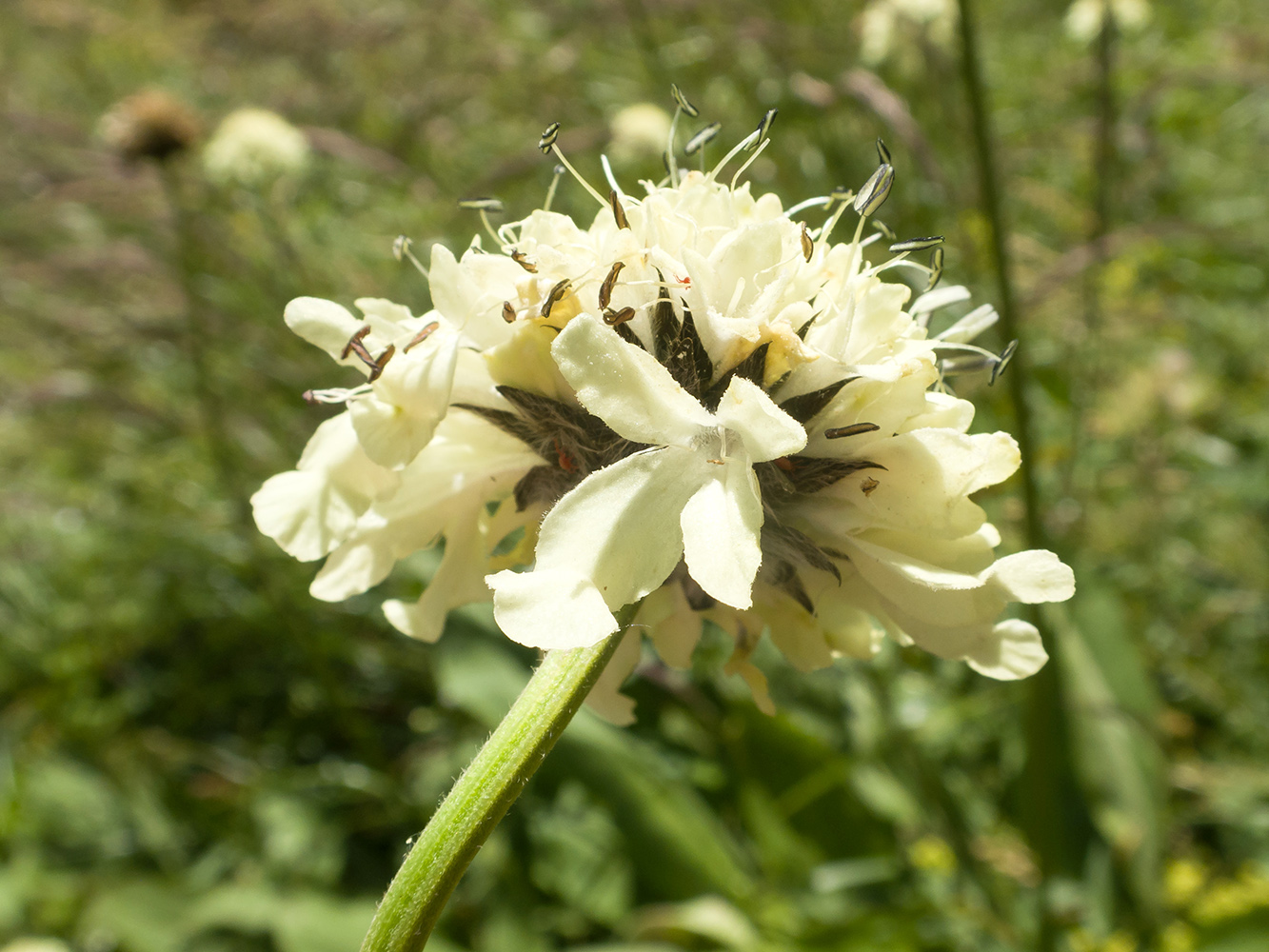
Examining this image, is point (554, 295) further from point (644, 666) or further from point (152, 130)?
point (152, 130)

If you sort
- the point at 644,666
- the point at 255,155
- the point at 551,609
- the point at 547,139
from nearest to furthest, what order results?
the point at 551,609 < the point at 547,139 < the point at 644,666 < the point at 255,155

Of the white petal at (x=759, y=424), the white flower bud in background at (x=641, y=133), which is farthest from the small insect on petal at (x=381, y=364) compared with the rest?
the white flower bud in background at (x=641, y=133)

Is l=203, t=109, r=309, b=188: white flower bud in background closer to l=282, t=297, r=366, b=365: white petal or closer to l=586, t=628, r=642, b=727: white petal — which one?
l=282, t=297, r=366, b=365: white petal

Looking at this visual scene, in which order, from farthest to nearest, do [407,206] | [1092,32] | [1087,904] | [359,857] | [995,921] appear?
[407,206]
[1092,32]
[359,857]
[1087,904]
[995,921]

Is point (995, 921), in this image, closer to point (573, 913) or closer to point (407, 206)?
point (573, 913)

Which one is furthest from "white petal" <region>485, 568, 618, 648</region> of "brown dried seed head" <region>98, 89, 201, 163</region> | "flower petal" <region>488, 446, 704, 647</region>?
"brown dried seed head" <region>98, 89, 201, 163</region>

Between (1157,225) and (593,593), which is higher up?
(593,593)

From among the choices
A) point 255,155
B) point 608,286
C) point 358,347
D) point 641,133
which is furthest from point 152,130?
point 608,286

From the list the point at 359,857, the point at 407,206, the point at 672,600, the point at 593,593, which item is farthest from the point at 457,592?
the point at 407,206
